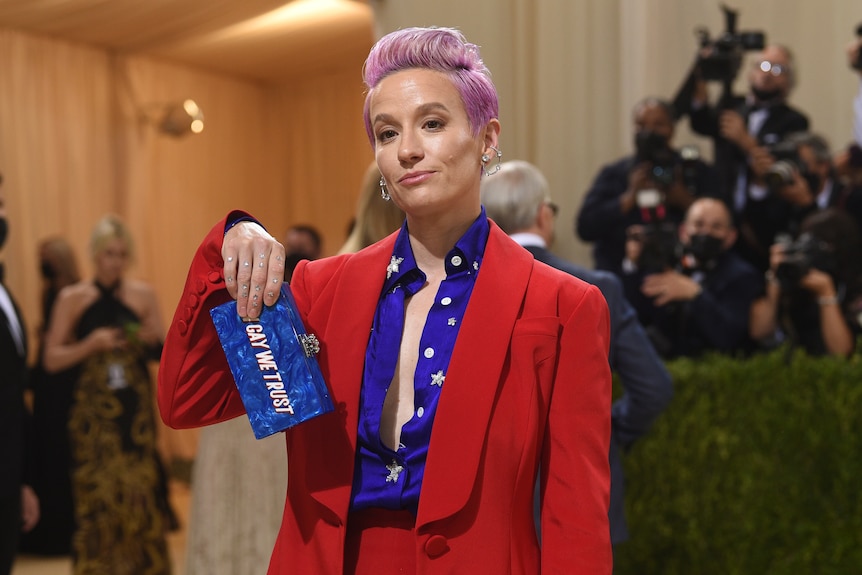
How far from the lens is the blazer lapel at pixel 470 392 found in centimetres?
148

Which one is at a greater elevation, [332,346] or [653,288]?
[332,346]

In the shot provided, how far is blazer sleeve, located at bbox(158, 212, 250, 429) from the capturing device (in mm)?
1553

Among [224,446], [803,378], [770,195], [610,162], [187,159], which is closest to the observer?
[224,446]

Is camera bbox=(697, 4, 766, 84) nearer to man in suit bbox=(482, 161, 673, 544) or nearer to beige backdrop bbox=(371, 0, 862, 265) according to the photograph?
beige backdrop bbox=(371, 0, 862, 265)

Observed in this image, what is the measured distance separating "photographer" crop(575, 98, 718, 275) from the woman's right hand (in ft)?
11.2

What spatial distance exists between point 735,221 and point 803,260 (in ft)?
2.39

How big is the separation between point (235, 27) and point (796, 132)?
519 cm

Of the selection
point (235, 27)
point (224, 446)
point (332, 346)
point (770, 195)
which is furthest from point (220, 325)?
point (235, 27)

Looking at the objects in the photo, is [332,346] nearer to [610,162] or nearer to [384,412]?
[384,412]

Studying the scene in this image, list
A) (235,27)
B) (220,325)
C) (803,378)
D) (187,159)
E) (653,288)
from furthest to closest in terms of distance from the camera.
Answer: (187,159)
(235,27)
(653,288)
(803,378)
(220,325)

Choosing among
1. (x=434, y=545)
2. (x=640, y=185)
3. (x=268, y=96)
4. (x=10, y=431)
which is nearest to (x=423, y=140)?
(x=434, y=545)

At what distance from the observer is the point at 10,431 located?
11.6 ft

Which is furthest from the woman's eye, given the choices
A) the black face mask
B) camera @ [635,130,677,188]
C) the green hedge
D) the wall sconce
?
the wall sconce

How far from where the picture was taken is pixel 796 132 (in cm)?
514
